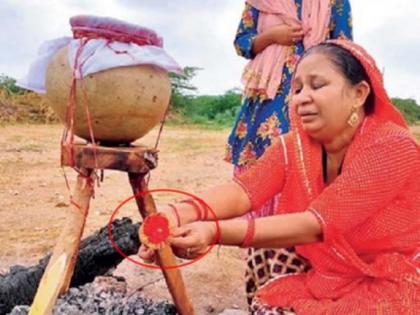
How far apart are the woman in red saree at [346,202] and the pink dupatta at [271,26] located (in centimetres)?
132

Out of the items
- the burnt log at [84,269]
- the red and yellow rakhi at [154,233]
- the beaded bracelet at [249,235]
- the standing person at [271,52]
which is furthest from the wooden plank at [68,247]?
the standing person at [271,52]

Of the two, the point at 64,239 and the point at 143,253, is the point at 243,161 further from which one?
the point at 143,253

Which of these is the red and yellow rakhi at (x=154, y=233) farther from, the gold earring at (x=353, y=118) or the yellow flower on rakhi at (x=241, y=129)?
the yellow flower on rakhi at (x=241, y=129)

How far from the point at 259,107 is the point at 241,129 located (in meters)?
0.17

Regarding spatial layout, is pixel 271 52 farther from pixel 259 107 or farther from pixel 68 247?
pixel 68 247

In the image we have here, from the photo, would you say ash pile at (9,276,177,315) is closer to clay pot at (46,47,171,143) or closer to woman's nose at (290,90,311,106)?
clay pot at (46,47,171,143)

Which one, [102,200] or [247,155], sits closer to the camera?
[247,155]

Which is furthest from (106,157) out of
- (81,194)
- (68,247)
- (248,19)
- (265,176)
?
(248,19)

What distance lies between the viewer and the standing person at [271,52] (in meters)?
3.70

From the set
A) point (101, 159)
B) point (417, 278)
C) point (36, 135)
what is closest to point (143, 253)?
point (101, 159)

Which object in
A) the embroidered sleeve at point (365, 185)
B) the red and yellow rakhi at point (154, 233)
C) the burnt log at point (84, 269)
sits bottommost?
the burnt log at point (84, 269)

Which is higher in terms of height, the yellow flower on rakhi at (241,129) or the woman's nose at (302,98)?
the woman's nose at (302,98)

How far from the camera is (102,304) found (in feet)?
9.54

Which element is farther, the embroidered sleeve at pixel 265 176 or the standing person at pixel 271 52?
the standing person at pixel 271 52
